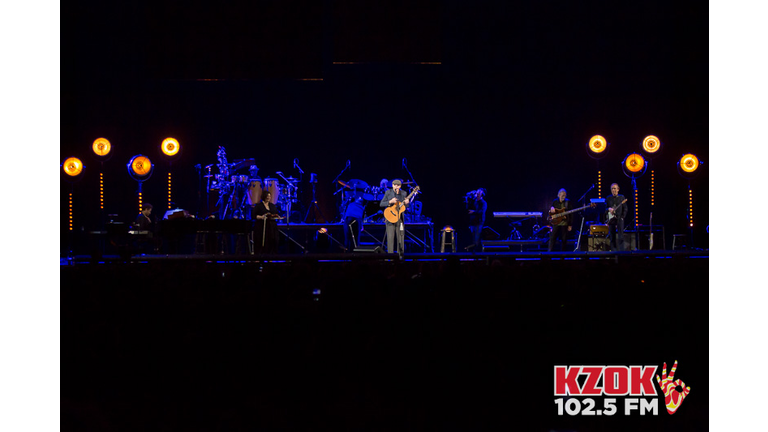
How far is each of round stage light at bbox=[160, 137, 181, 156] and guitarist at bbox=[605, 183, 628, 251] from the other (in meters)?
9.36

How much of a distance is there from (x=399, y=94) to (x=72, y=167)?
23.9 ft

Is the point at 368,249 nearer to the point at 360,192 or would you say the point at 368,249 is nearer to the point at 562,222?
the point at 360,192

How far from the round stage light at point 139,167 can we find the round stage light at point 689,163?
11793 mm

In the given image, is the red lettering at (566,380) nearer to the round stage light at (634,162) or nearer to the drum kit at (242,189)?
the drum kit at (242,189)

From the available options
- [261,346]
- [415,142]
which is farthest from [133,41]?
[261,346]

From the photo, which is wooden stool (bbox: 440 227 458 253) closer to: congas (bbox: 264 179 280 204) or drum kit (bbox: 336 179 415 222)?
drum kit (bbox: 336 179 415 222)

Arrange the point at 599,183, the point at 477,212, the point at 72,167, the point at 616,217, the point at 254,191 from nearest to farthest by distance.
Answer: the point at 616,217 → the point at 254,191 → the point at 72,167 → the point at 477,212 → the point at 599,183

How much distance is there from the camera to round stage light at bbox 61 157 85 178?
13.1 metres

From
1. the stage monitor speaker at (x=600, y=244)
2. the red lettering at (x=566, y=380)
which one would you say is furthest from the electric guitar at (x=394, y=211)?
the red lettering at (x=566, y=380)

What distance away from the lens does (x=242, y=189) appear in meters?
13.1

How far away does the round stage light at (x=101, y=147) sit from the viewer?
13492mm

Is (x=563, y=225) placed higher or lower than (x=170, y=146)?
lower

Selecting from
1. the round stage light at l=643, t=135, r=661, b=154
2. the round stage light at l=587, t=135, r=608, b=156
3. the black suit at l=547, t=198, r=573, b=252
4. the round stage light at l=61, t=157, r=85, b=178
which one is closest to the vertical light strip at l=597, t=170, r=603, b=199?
the round stage light at l=587, t=135, r=608, b=156

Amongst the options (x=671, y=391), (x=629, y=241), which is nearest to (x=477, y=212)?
(x=629, y=241)
